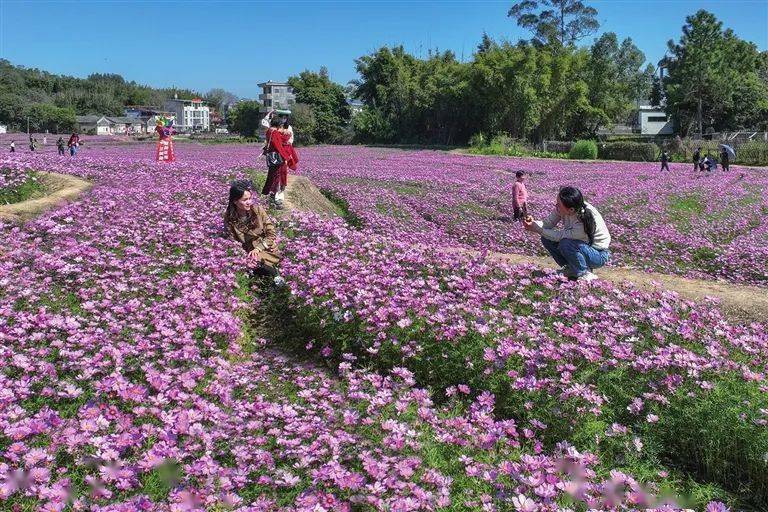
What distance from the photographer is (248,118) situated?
98688mm

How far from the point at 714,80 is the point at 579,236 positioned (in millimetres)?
74372

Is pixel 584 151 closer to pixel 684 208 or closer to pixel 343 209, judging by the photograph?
pixel 684 208

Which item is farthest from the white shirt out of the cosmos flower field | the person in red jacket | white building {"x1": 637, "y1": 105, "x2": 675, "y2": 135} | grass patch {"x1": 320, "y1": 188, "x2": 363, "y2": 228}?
white building {"x1": 637, "y1": 105, "x2": 675, "y2": 135}

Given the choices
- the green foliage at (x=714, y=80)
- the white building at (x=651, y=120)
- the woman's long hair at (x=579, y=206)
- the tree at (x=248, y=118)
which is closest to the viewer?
the woman's long hair at (x=579, y=206)

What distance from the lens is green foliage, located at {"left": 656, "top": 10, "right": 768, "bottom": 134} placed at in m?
70.8

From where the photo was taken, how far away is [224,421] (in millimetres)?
4820

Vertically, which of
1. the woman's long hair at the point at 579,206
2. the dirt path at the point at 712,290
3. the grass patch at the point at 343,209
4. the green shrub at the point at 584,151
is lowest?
the dirt path at the point at 712,290

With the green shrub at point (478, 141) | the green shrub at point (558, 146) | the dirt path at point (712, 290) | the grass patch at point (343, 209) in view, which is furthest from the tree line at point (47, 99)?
the dirt path at point (712, 290)

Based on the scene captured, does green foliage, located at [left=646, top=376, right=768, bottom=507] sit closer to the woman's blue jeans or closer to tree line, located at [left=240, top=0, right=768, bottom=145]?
the woman's blue jeans

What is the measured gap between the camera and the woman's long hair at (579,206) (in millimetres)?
8117

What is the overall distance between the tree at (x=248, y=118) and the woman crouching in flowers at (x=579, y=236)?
92.5 metres

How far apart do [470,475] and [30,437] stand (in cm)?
310

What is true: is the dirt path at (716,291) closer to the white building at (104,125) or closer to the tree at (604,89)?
the tree at (604,89)

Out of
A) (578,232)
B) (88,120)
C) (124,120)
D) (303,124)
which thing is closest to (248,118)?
(303,124)
